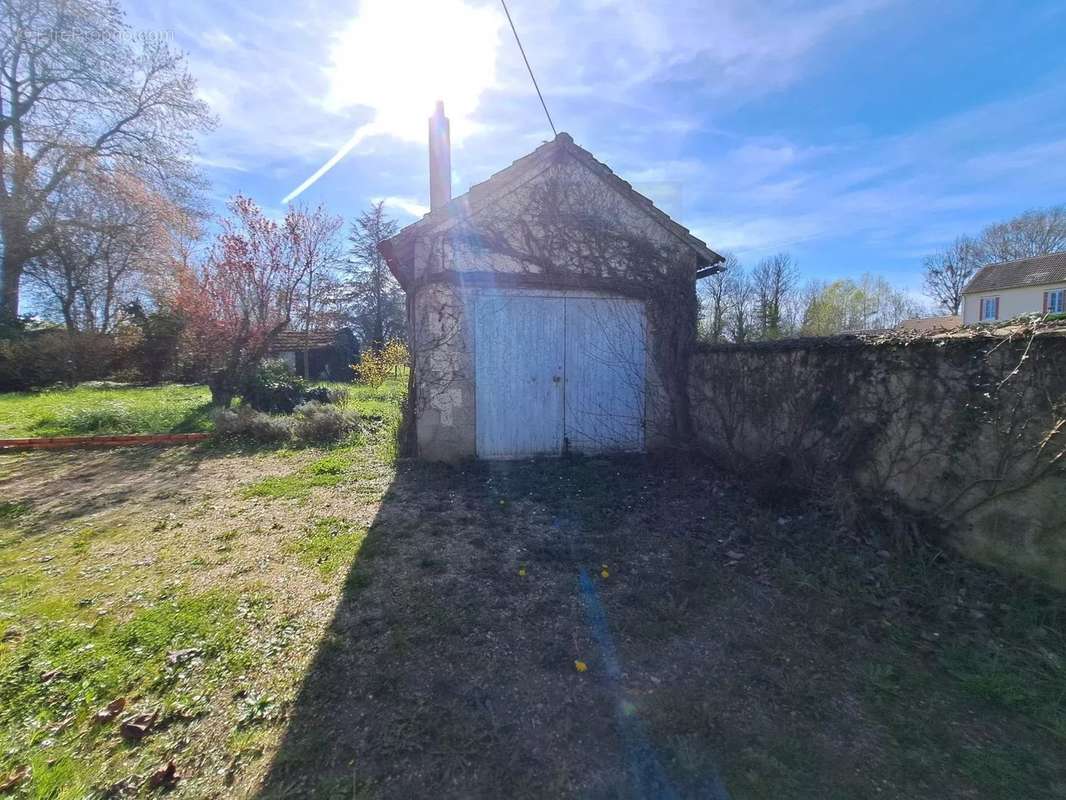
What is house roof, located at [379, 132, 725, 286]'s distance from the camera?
5953 mm

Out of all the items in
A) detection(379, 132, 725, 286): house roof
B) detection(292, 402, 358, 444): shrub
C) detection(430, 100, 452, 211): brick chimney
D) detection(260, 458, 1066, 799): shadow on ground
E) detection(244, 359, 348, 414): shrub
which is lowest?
detection(260, 458, 1066, 799): shadow on ground

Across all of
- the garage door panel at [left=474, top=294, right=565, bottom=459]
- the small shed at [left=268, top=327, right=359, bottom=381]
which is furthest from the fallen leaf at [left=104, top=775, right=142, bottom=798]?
the small shed at [left=268, top=327, right=359, bottom=381]

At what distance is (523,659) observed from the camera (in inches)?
97.1

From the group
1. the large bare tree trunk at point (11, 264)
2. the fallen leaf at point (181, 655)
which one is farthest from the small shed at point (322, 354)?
the fallen leaf at point (181, 655)

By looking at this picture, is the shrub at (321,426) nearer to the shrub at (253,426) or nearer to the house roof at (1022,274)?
the shrub at (253,426)

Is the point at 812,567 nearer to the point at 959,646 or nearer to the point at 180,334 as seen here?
the point at 959,646

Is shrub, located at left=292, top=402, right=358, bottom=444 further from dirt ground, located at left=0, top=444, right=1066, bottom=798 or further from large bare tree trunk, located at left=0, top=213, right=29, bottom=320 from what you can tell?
large bare tree trunk, located at left=0, top=213, right=29, bottom=320

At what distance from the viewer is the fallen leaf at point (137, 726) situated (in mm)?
1952

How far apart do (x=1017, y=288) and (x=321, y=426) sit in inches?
1576

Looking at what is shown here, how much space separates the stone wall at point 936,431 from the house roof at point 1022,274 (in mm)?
35531

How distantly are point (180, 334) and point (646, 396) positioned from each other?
2054 centimetres

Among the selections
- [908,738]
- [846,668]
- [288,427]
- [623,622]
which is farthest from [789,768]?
[288,427]

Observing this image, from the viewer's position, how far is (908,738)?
1931mm

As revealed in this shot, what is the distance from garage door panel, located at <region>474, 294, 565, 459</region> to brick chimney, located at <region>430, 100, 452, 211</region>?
11.1 feet
